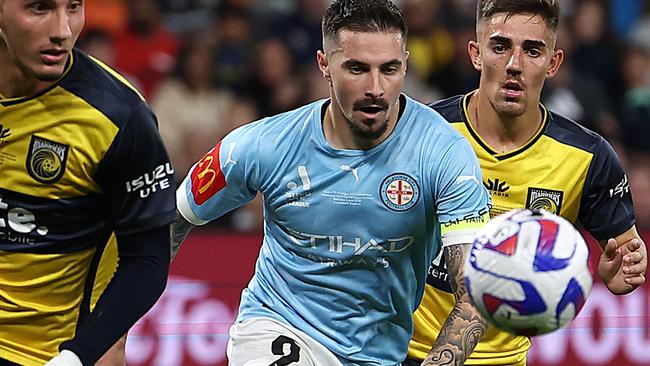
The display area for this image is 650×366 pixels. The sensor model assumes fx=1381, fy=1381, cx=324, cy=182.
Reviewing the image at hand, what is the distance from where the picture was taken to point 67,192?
4.99 m

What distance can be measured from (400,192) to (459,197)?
10.4 inches

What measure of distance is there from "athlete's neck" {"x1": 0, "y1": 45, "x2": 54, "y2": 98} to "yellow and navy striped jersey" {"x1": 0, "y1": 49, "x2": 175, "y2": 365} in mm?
31

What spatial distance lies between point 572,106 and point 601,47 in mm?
744

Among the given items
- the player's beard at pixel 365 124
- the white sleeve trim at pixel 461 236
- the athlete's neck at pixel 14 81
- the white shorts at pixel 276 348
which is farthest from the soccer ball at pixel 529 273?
the athlete's neck at pixel 14 81

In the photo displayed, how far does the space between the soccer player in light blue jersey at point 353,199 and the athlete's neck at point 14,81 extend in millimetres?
1014

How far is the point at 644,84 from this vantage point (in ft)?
37.6

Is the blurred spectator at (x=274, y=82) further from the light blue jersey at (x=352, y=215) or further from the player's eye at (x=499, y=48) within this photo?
the light blue jersey at (x=352, y=215)

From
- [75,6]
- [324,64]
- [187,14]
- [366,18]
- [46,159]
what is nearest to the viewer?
[75,6]

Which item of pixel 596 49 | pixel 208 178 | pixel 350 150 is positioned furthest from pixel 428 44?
pixel 350 150

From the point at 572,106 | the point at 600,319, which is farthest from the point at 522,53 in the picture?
the point at 572,106

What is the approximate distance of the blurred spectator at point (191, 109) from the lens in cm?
1073

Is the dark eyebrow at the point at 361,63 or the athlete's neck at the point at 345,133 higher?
the dark eyebrow at the point at 361,63

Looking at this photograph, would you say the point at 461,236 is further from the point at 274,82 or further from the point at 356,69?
the point at 274,82

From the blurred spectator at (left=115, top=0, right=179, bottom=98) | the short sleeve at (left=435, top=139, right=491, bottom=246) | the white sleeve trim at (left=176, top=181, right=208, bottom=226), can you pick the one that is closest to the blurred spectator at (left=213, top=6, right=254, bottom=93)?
the blurred spectator at (left=115, top=0, right=179, bottom=98)
